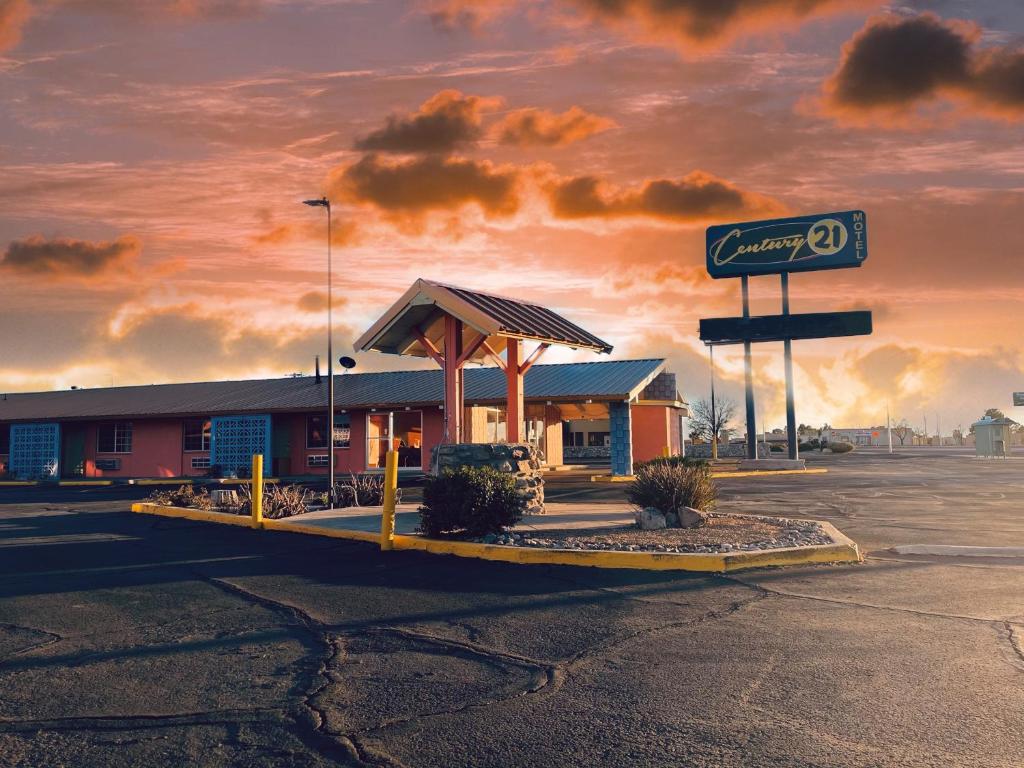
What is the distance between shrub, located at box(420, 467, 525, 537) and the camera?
12.7 metres

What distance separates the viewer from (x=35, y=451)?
1650 inches

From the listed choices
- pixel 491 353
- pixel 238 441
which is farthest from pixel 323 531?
pixel 238 441

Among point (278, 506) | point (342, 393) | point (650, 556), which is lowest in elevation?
point (650, 556)

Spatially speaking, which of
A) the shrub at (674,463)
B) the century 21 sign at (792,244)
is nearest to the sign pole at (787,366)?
the century 21 sign at (792,244)

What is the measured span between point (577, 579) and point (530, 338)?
909cm

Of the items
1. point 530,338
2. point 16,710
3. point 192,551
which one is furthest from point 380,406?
point 16,710

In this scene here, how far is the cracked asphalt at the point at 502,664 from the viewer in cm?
460

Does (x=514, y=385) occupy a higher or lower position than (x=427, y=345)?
lower

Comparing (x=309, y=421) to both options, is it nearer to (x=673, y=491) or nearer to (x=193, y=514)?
(x=193, y=514)

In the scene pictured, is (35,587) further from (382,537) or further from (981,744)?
(981,744)

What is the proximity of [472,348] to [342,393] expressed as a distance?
71.0ft

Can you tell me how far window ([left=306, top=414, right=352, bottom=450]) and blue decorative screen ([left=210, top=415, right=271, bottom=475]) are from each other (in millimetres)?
1729

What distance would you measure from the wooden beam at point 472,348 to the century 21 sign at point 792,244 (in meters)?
26.4

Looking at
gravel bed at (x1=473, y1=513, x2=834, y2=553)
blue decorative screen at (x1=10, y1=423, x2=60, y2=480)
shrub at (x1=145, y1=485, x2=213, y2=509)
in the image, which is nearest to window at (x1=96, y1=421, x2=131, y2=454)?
blue decorative screen at (x1=10, y1=423, x2=60, y2=480)
